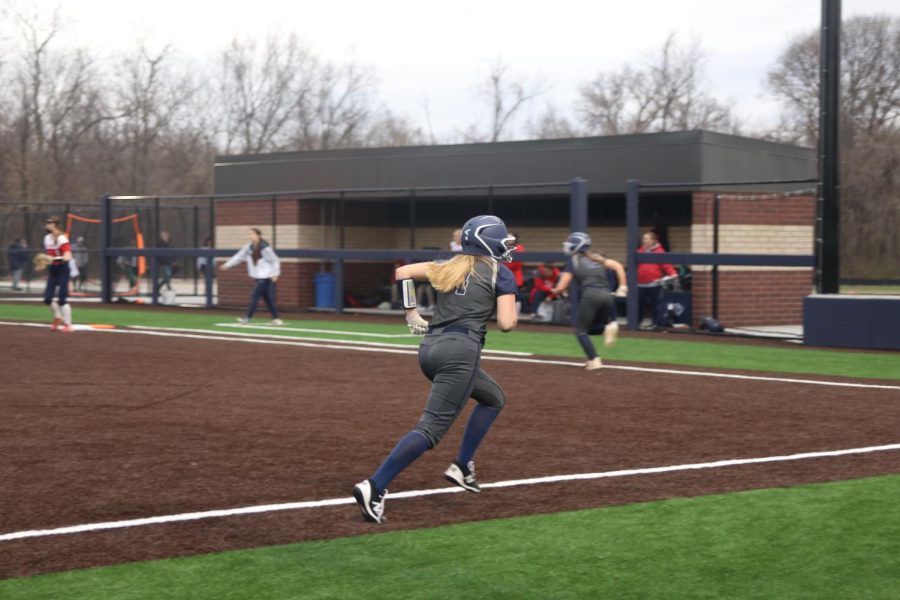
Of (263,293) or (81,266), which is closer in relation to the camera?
(263,293)

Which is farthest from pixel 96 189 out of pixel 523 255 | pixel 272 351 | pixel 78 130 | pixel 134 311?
pixel 272 351

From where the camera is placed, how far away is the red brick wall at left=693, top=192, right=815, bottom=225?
23734 millimetres

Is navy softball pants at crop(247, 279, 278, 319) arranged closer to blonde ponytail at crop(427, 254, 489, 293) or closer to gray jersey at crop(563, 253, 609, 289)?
gray jersey at crop(563, 253, 609, 289)

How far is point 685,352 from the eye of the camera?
1795 centimetres

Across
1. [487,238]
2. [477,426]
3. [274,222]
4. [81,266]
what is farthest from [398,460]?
[81,266]

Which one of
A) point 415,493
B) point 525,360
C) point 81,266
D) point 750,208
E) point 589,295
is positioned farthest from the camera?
point 81,266

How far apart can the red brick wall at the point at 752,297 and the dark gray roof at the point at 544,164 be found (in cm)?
208

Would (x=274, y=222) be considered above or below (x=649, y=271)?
above

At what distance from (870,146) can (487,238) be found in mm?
12849

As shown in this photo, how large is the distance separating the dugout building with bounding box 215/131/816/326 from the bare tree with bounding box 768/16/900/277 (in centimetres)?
353

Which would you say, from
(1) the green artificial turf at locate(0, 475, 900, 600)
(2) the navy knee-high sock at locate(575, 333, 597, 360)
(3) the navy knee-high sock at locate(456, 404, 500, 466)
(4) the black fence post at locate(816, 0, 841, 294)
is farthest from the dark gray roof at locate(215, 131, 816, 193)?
(1) the green artificial turf at locate(0, 475, 900, 600)

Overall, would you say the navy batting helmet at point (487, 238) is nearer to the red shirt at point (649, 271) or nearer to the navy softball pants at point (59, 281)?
the navy softball pants at point (59, 281)

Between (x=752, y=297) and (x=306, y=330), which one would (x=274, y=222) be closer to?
(x=306, y=330)

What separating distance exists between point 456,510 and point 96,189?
5363cm
